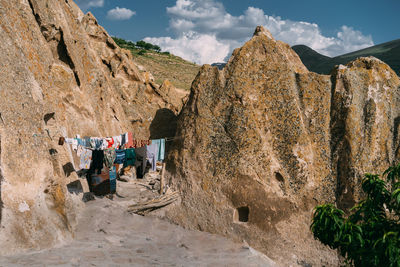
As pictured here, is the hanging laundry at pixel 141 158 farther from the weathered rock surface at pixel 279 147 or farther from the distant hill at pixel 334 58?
the distant hill at pixel 334 58

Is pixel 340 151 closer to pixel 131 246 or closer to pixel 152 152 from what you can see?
pixel 152 152

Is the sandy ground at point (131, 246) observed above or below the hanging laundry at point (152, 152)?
Result: below

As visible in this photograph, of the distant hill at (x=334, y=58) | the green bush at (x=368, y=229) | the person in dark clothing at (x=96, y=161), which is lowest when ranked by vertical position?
the green bush at (x=368, y=229)

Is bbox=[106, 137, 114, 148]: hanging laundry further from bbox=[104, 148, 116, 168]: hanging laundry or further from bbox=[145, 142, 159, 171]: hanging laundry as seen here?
bbox=[145, 142, 159, 171]: hanging laundry

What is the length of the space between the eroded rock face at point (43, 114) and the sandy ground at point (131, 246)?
0.45 meters

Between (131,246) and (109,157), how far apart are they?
130 inches

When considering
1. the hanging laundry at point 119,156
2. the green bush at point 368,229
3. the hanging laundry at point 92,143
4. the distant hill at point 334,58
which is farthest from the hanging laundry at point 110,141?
the distant hill at point 334,58

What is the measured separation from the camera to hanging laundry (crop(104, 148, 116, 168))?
1066 centimetres

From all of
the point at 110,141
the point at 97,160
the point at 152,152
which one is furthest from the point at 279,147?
the point at 110,141

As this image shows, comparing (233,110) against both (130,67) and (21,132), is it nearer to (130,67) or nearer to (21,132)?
(21,132)

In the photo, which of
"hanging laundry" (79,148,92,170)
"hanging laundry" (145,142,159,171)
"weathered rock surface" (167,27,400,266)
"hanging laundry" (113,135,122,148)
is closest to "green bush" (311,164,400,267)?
"weathered rock surface" (167,27,400,266)

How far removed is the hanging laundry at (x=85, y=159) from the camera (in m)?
10.3

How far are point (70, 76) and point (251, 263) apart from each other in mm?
9345

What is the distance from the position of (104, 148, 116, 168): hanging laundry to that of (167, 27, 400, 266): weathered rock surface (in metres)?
2.02
